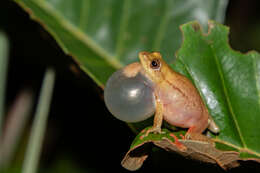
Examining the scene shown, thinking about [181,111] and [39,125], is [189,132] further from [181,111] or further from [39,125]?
[39,125]

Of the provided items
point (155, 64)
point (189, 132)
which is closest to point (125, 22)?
point (155, 64)

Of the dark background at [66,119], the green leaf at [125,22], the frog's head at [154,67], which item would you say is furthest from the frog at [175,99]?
the dark background at [66,119]

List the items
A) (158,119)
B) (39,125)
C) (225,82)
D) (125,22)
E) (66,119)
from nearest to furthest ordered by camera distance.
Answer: (158,119), (225,82), (39,125), (125,22), (66,119)

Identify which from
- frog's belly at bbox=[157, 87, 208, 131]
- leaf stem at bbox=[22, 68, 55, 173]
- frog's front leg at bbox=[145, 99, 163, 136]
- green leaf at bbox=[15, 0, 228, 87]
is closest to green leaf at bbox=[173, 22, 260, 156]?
frog's belly at bbox=[157, 87, 208, 131]

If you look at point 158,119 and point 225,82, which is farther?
point 225,82

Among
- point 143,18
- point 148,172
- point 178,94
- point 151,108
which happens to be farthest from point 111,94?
point 143,18

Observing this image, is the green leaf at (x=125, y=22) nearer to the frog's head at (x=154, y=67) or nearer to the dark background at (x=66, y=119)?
the dark background at (x=66, y=119)
